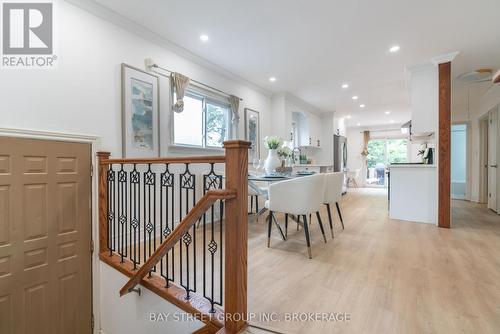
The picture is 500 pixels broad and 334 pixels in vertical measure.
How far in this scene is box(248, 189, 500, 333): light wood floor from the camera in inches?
62.2

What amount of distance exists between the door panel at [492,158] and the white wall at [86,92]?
22.1ft

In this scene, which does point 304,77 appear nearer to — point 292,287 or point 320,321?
point 292,287

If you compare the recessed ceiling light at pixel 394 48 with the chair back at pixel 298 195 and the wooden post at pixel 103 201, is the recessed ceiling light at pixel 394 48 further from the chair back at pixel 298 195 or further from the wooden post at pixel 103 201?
the wooden post at pixel 103 201

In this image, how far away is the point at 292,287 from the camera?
6.65 ft

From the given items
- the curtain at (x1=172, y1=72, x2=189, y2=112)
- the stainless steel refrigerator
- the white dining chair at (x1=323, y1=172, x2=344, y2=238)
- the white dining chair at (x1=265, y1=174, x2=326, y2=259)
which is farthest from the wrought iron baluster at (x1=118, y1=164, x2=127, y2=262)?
the stainless steel refrigerator

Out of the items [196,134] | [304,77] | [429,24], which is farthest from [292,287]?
[304,77]

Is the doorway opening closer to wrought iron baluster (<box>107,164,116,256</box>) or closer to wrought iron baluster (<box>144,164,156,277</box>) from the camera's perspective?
wrought iron baluster (<box>144,164,156,277</box>)

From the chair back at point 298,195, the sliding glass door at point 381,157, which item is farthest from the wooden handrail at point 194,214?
the sliding glass door at point 381,157

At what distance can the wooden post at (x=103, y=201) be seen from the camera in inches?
106

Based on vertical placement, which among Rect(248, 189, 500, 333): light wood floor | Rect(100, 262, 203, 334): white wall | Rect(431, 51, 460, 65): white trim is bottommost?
Rect(100, 262, 203, 334): white wall

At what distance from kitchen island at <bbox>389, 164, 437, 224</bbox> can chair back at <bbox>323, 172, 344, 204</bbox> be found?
5.11 feet

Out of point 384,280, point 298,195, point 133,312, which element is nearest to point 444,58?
point 298,195

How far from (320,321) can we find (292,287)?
0.44 meters

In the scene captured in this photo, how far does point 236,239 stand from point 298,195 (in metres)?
1.32
